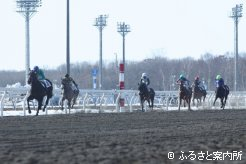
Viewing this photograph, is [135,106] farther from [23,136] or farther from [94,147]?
[94,147]

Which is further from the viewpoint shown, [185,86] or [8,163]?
[185,86]

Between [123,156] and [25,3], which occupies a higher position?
[25,3]

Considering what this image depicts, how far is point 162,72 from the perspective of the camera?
4203 inches

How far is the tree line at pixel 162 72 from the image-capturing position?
10425 centimetres

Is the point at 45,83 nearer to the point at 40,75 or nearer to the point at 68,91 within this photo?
the point at 40,75

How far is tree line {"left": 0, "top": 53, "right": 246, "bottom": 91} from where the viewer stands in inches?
4104

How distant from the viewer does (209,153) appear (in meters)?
10.4

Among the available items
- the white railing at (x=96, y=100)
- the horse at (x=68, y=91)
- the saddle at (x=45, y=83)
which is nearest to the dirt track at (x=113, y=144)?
the saddle at (x=45, y=83)

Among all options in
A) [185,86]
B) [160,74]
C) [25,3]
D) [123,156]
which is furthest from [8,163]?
[160,74]

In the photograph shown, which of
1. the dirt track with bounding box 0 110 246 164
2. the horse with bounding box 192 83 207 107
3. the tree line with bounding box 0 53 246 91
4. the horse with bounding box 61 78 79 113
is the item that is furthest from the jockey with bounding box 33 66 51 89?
the tree line with bounding box 0 53 246 91

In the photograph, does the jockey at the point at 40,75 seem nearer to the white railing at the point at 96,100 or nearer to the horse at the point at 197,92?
the white railing at the point at 96,100

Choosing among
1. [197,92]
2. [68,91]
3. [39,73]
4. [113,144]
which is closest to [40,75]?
[39,73]

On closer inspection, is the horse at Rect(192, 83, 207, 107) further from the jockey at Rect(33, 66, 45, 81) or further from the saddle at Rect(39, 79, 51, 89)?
the jockey at Rect(33, 66, 45, 81)

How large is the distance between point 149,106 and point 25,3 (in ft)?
93.6
